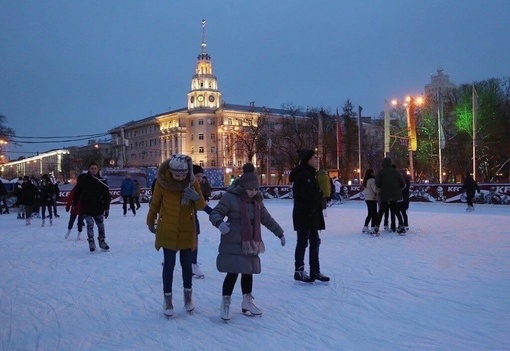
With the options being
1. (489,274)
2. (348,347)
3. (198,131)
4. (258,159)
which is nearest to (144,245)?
(489,274)

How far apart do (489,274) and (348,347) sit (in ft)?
12.9

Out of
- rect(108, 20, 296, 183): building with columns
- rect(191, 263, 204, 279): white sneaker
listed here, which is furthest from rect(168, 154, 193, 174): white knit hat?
rect(108, 20, 296, 183): building with columns

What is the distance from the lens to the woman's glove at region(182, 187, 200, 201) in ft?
17.2

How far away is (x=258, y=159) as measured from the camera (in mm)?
69812

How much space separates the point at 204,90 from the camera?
96688mm

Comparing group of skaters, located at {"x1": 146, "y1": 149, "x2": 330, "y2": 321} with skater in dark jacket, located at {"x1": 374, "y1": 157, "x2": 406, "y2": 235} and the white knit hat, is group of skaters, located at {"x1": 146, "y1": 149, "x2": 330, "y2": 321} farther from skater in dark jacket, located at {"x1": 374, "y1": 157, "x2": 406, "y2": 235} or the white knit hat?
skater in dark jacket, located at {"x1": 374, "y1": 157, "x2": 406, "y2": 235}

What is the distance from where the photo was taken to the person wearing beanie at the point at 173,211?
5.24 metres

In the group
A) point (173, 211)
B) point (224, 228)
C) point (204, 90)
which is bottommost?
point (224, 228)

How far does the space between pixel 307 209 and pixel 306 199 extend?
134 mm

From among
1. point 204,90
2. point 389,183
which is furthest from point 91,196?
point 204,90

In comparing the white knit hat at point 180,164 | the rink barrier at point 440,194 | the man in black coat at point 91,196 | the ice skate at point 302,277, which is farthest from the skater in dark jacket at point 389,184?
the rink barrier at point 440,194

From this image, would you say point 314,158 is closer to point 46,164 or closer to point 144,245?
point 144,245

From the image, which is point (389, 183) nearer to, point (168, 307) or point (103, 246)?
point (103, 246)

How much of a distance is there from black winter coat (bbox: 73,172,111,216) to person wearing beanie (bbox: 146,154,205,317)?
5.15 meters
